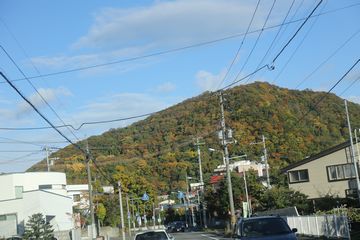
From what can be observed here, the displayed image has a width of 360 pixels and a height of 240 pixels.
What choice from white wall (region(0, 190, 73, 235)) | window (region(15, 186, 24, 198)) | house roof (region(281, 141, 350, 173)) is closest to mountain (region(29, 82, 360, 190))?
house roof (region(281, 141, 350, 173))

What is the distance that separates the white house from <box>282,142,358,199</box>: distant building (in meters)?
26.1

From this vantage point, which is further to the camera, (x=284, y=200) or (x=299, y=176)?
(x=299, y=176)

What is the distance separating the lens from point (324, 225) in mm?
29672

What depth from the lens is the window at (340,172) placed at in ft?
181

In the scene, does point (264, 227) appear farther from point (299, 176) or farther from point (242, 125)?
point (299, 176)

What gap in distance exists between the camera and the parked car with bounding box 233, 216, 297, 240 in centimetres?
1619

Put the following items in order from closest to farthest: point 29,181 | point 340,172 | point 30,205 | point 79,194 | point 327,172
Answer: point 340,172 < point 327,172 < point 30,205 < point 29,181 < point 79,194

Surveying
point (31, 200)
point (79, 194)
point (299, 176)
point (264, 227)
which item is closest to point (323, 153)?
point (299, 176)

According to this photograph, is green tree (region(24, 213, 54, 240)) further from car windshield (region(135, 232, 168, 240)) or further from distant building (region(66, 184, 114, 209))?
distant building (region(66, 184, 114, 209))

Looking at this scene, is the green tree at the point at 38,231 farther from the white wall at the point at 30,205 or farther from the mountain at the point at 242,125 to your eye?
the white wall at the point at 30,205

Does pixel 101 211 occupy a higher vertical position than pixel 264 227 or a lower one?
higher

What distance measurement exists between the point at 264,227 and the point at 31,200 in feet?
161

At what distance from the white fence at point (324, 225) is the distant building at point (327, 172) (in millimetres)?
20846

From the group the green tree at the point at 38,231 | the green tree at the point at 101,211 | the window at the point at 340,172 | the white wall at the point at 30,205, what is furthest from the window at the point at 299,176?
the green tree at the point at 101,211
